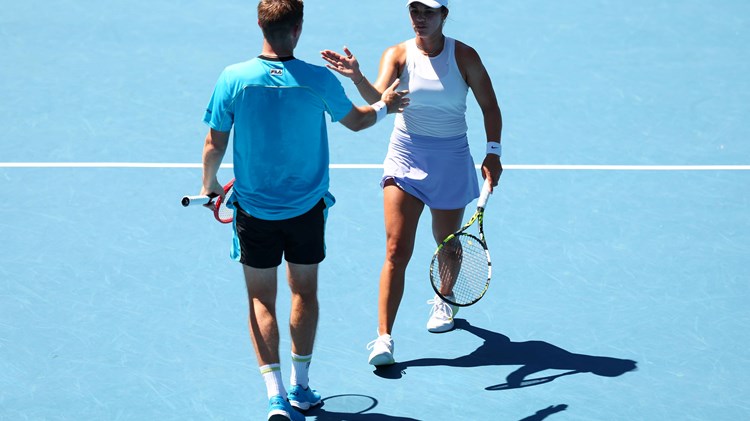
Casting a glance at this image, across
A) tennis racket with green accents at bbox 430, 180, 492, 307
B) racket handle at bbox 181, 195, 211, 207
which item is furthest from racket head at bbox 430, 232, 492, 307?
racket handle at bbox 181, 195, 211, 207

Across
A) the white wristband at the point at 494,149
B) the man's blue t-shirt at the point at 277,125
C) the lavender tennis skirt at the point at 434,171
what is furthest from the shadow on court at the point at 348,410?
the white wristband at the point at 494,149

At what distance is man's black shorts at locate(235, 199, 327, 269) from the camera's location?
546cm

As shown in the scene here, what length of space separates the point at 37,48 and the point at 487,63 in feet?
13.7

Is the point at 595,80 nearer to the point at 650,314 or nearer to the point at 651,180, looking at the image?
the point at 651,180

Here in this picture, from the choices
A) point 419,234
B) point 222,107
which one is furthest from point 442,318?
point 222,107

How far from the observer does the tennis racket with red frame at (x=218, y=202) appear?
5.41m

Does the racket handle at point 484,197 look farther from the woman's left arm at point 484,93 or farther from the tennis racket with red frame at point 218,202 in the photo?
the tennis racket with red frame at point 218,202

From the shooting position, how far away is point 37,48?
10.7 m

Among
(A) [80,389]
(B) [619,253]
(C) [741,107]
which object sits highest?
(C) [741,107]

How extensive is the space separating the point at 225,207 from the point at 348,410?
3.96 feet

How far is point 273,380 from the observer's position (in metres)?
5.50

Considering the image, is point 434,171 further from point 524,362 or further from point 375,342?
point 524,362

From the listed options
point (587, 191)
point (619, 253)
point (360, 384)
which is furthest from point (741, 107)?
point (360, 384)

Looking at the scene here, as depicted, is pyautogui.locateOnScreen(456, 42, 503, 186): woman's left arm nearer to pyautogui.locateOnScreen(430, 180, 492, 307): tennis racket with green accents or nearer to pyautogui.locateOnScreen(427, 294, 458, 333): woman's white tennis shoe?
pyautogui.locateOnScreen(430, 180, 492, 307): tennis racket with green accents
